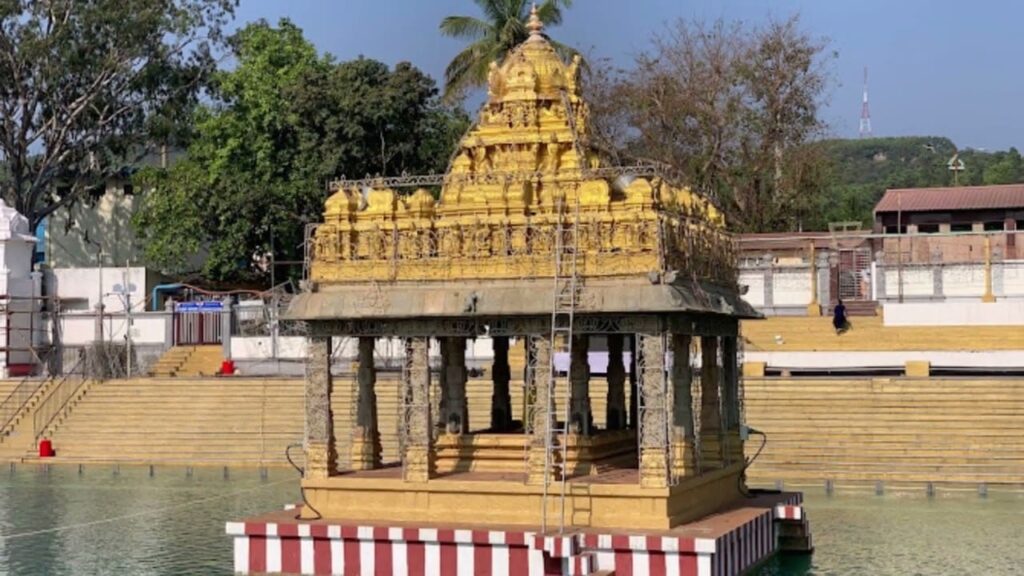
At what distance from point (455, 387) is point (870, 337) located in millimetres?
20958

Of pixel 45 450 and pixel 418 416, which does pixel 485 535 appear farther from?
pixel 45 450

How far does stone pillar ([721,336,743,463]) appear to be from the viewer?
20000 mm

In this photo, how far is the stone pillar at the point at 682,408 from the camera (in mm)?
17375

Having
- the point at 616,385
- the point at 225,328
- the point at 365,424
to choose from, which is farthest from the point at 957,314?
the point at 365,424

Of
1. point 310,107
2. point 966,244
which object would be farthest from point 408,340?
point 310,107

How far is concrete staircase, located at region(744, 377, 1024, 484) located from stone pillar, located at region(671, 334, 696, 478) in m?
10.4

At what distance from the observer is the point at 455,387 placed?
65.3ft

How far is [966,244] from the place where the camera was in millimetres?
44719

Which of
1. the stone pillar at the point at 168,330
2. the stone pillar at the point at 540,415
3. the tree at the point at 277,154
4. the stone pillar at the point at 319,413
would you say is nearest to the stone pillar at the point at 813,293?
the tree at the point at 277,154

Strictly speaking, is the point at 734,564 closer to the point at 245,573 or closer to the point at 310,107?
the point at 245,573

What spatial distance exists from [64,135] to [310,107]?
8.81 m

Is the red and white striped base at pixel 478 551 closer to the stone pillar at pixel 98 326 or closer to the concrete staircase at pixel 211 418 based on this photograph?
the concrete staircase at pixel 211 418

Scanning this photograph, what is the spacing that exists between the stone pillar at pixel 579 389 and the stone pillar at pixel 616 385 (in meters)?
1.76

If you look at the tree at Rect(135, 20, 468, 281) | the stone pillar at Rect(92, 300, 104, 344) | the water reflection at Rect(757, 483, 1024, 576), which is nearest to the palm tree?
the tree at Rect(135, 20, 468, 281)
